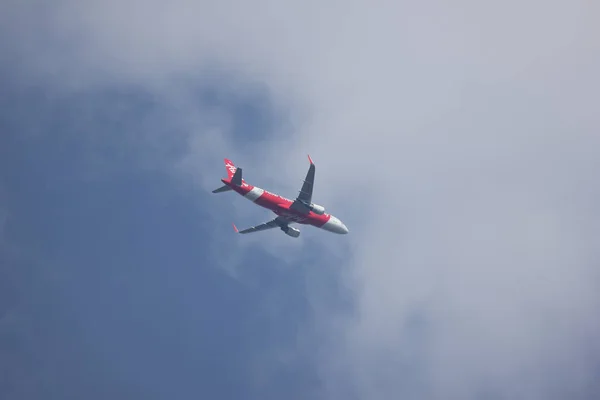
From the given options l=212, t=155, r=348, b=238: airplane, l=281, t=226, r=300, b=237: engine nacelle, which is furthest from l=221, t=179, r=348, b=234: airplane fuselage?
l=281, t=226, r=300, b=237: engine nacelle

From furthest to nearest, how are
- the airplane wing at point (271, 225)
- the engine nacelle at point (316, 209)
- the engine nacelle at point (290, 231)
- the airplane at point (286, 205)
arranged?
1. the engine nacelle at point (290, 231)
2. the airplane wing at point (271, 225)
3. the engine nacelle at point (316, 209)
4. the airplane at point (286, 205)

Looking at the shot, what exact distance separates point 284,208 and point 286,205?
0.55 m

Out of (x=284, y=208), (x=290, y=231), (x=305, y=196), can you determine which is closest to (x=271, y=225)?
(x=290, y=231)

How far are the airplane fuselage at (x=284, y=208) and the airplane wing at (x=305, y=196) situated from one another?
1.11 m

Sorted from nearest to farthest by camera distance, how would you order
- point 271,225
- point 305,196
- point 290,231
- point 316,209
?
point 305,196
point 316,209
point 271,225
point 290,231

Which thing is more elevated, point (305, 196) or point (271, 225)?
point (271, 225)

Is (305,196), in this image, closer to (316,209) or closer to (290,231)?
(316,209)

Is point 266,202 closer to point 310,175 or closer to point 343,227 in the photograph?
point 310,175

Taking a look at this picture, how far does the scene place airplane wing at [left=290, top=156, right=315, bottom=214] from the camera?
290 ft

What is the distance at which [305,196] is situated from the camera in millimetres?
90750

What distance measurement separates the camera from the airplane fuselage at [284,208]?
89.6 metres

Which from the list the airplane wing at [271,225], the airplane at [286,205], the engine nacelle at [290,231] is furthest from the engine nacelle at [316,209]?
the engine nacelle at [290,231]

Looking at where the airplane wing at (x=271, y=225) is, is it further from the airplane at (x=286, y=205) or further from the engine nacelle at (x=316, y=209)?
the engine nacelle at (x=316, y=209)

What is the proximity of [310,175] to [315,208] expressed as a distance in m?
6.71
